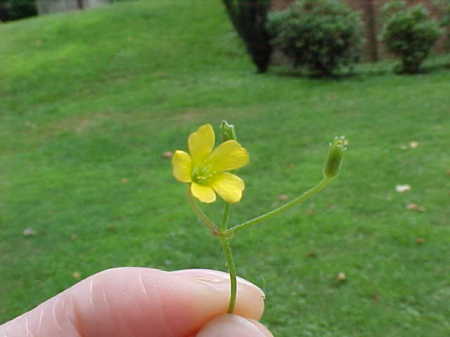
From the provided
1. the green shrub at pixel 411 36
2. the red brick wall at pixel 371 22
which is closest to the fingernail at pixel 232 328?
the green shrub at pixel 411 36

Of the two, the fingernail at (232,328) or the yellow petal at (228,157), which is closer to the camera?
the yellow petal at (228,157)

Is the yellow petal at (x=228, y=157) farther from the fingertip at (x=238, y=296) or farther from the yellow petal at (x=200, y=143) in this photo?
the fingertip at (x=238, y=296)

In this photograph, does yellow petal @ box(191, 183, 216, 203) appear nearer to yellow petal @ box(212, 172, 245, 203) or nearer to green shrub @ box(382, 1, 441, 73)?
yellow petal @ box(212, 172, 245, 203)

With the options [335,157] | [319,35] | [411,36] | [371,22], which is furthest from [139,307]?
[371,22]

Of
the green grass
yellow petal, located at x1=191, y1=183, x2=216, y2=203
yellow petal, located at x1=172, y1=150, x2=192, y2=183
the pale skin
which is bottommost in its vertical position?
the green grass

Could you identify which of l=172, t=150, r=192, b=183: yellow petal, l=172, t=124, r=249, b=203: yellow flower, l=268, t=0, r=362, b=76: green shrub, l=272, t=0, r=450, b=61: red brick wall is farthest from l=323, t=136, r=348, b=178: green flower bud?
l=272, t=0, r=450, b=61: red brick wall
